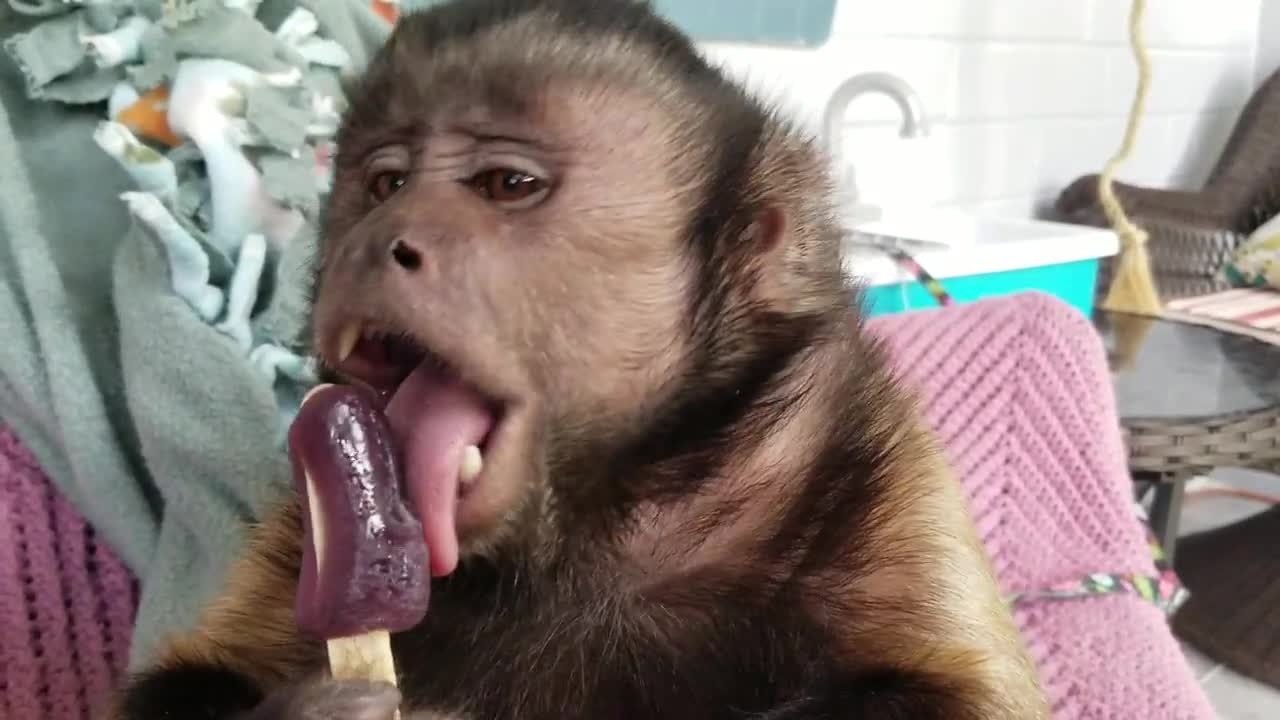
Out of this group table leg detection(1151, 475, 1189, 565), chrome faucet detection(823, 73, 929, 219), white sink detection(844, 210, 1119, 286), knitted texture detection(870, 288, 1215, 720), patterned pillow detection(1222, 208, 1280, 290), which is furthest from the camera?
patterned pillow detection(1222, 208, 1280, 290)

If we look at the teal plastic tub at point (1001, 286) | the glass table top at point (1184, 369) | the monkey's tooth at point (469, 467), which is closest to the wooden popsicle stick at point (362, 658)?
the monkey's tooth at point (469, 467)

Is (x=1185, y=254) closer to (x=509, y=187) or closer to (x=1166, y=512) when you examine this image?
(x=1166, y=512)

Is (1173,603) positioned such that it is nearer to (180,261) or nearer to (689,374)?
(689,374)

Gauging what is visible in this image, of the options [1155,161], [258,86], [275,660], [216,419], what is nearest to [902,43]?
[1155,161]

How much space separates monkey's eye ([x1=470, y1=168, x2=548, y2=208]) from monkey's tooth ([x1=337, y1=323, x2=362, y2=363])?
14 cm

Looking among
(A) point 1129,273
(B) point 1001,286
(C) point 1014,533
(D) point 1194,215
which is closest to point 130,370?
(C) point 1014,533

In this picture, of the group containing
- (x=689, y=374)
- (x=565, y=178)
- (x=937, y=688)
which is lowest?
(x=937, y=688)

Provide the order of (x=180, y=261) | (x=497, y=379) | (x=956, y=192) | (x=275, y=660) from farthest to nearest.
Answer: (x=956, y=192) → (x=180, y=261) → (x=275, y=660) → (x=497, y=379)

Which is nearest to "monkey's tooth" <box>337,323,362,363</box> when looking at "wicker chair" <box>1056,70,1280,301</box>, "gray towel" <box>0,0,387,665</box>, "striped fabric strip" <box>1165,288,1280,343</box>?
"gray towel" <box>0,0,387,665</box>

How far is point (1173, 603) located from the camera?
1497 mm

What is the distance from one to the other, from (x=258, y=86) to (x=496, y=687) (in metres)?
0.73

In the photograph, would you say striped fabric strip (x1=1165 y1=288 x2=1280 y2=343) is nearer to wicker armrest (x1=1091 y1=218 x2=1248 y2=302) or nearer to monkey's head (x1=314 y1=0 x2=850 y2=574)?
wicker armrest (x1=1091 y1=218 x2=1248 y2=302)

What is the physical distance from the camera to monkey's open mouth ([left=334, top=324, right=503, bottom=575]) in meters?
0.69

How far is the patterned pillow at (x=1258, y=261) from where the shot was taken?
2.95 meters
